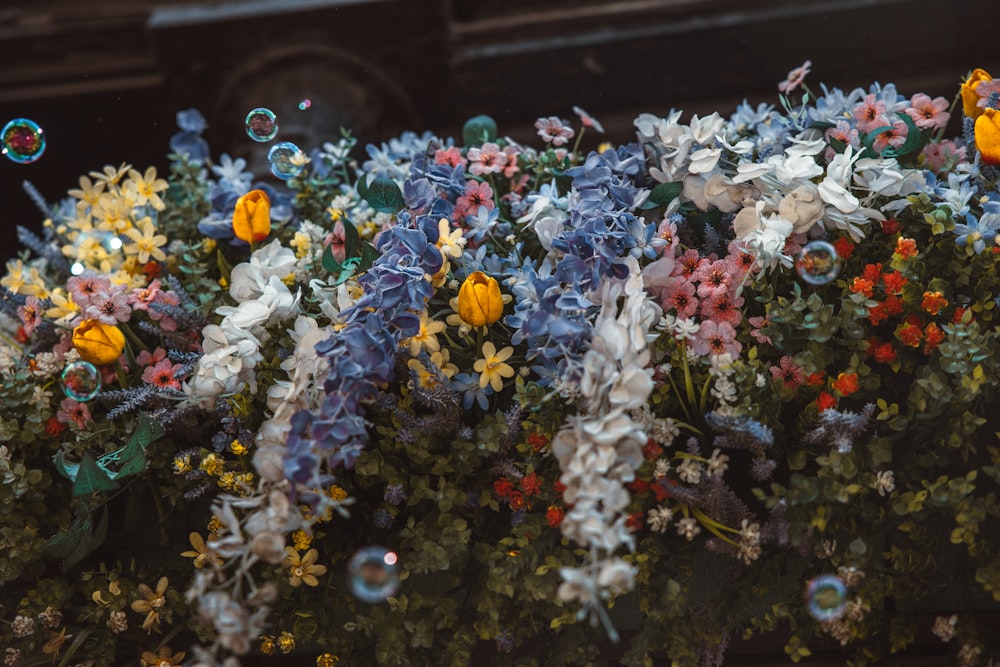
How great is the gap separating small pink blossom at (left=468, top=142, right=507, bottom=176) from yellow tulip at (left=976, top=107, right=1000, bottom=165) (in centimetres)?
56

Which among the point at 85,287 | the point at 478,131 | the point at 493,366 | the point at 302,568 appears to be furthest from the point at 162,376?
the point at 478,131

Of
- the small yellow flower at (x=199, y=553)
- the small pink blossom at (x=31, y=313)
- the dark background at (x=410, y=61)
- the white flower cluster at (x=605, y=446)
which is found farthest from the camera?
the dark background at (x=410, y=61)

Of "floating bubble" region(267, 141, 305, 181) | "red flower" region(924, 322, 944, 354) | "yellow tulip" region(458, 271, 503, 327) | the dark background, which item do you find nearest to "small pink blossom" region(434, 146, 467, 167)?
"floating bubble" region(267, 141, 305, 181)

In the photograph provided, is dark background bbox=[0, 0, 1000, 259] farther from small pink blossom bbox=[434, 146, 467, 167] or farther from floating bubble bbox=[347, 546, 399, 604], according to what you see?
floating bubble bbox=[347, 546, 399, 604]

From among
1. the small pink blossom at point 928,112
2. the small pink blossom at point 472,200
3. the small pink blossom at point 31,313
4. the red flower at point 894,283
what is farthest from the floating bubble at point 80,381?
the small pink blossom at point 928,112

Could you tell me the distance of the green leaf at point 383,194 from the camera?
1.10 metres

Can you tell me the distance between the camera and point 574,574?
0.73m

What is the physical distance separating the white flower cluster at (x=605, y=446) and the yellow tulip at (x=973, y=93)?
1.68ft

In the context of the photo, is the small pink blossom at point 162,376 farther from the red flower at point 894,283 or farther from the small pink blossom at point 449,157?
the red flower at point 894,283

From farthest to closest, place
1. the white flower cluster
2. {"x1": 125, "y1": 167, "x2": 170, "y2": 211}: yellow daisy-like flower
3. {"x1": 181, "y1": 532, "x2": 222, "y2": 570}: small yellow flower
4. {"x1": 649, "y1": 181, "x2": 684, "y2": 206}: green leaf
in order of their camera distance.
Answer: {"x1": 125, "y1": 167, "x2": 170, "y2": 211}: yellow daisy-like flower, {"x1": 649, "y1": 181, "x2": 684, "y2": 206}: green leaf, {"x1": 181, "y1": 532, "x2": 222, "y2": 570}: small yellow flower, the white flower cluster

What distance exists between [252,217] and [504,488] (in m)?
0.48

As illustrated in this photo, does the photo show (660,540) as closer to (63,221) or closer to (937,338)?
(937,338)

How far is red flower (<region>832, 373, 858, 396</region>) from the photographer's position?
0.92 meters

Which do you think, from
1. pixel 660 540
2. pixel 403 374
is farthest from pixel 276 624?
pixel 660 540
